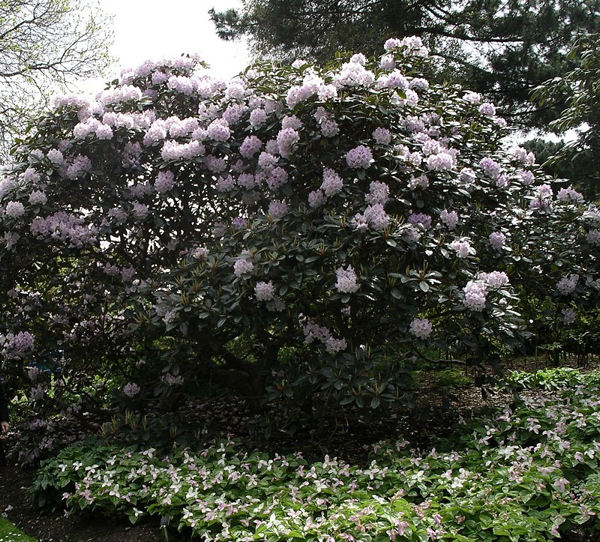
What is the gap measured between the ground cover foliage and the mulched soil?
93 millimetres

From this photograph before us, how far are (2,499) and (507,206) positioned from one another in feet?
12.1

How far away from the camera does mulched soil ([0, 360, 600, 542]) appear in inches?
117

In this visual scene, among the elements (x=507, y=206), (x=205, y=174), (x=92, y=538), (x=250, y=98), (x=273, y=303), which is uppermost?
(x=250, y=98)

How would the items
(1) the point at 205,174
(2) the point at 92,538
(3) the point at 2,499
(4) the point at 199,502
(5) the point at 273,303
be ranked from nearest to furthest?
1. (4) the point at 199,502
2. (2) the point at 92,538
3. (5) the point at 273,303
4. (3) the point at 2,499
5. (1) the point at 205,174

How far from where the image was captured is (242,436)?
4109mm

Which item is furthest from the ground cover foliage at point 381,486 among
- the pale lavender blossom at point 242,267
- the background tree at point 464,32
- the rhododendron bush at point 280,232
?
the background tree at point 464,32

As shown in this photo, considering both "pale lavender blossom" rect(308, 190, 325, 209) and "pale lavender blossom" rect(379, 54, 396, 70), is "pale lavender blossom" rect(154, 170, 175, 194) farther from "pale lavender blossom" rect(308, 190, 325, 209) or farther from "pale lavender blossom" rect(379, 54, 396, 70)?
"pale lavender blossom" rect(379, 54, 396, 70)

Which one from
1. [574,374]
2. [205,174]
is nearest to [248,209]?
[205,174]

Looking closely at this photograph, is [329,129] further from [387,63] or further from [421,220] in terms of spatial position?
[387,63]

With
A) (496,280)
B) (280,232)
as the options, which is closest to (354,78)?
(280,232)

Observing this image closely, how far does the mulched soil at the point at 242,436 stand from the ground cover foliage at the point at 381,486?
93 millimetres

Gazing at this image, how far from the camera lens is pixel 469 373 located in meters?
5.85

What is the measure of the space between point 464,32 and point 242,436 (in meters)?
9.41

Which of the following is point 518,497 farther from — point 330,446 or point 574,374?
point 574,374
